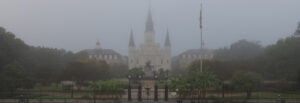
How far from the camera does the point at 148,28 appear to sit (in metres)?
102

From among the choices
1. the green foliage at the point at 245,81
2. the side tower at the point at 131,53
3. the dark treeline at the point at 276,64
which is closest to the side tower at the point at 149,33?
the side tower at the point at 131,53

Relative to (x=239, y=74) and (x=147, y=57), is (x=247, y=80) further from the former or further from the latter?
(x=147, y=57)

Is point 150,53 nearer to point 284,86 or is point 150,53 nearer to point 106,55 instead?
point 106,55

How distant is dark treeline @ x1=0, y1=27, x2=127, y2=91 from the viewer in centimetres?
2862

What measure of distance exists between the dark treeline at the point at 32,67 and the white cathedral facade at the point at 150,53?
1393 inches

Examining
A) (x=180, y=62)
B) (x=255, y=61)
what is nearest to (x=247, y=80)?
(x=255, y=61)

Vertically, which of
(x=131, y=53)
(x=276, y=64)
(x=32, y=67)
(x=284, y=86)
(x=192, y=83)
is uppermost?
(x=131, y=53)

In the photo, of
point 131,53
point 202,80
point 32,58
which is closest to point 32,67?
point 32,58

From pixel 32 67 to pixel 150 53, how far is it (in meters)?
56.3

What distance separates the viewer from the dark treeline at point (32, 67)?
93.9 feet

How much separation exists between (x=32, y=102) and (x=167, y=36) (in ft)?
262

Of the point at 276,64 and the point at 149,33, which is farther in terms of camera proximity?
the point at 149,33

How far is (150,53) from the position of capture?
97.6 meters

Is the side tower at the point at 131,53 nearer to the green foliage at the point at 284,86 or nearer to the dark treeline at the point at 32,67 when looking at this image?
the dark treeline at the point at 32,67
